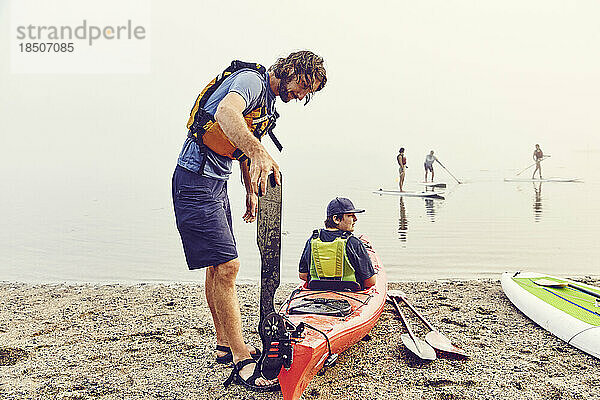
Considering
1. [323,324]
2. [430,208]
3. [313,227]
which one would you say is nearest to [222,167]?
[323,324]

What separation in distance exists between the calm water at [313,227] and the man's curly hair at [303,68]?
14.0 ft

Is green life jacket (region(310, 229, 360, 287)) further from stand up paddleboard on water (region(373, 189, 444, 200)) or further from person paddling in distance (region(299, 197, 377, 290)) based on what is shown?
stand up paddleboard on water (region(373, 189, 444, 200))

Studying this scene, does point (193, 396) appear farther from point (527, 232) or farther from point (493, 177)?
point (493, 177)

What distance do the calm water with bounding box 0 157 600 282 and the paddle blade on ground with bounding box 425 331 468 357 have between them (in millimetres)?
3045

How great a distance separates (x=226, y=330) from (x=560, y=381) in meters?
2.08

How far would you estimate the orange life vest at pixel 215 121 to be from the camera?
2.99 m

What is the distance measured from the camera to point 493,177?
26.3 meters

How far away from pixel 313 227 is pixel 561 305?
6689 mm

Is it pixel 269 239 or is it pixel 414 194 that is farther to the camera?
pixel 414 194

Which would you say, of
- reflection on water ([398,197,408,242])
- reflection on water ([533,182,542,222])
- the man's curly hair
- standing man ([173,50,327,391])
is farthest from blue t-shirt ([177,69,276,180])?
reflection on water ([533,182,542,222])

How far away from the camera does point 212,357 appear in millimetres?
3752

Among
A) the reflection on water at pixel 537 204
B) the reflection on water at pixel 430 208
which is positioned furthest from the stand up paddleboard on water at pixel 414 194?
the reflection on water at pixel 537 204

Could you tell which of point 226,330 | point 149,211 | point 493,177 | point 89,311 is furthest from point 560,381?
point 493,177

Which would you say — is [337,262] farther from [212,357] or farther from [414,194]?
[414,194]
